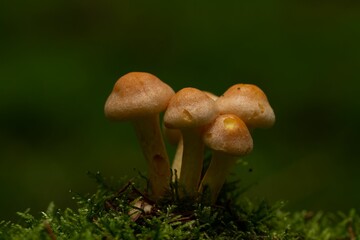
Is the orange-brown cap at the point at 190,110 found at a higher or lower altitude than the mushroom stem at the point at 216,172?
higher

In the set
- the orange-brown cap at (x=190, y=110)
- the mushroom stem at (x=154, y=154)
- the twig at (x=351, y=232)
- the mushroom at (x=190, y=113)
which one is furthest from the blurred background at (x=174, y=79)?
the orange-brown cap at (x=190, y=110)

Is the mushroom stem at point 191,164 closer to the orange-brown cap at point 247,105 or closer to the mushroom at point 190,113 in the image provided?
the mushroom at point 190,113

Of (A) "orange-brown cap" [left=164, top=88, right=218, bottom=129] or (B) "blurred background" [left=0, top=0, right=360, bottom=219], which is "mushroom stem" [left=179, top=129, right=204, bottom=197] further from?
(B) "blurred background" [left=0, top=0, right=360, bottom=219]

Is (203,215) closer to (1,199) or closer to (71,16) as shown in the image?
(1,199)

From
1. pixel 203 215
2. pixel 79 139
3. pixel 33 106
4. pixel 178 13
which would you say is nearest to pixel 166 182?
pixel 203 215

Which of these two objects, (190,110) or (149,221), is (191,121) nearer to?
(190,110)

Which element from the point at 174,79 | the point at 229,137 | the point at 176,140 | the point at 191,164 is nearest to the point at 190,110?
the point at 229,137
